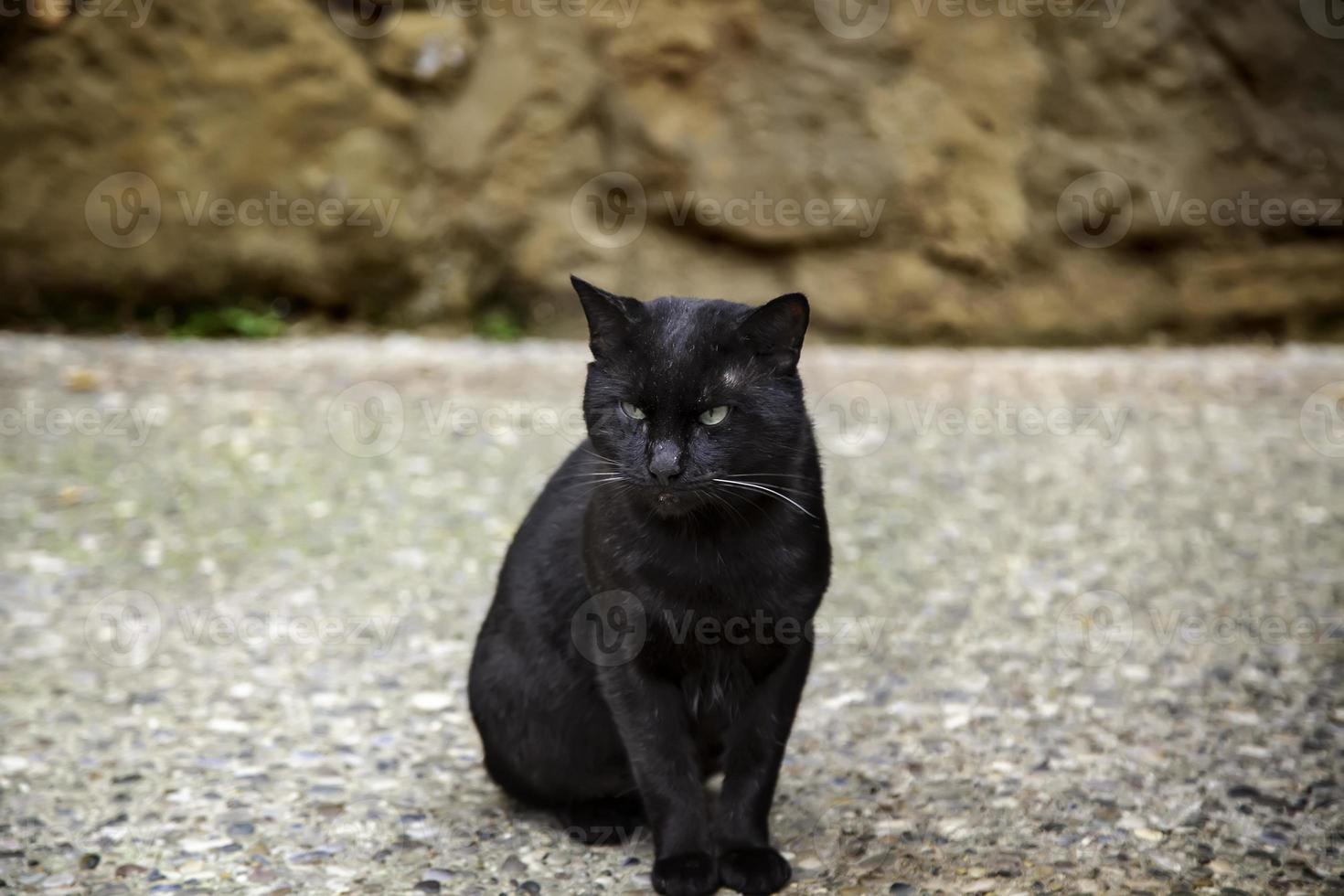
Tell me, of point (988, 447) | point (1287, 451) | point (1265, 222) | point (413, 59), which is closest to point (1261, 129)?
point (1265, 222)

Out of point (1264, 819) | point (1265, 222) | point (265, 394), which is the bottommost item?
point (1264, 819)

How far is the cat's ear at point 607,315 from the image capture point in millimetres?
2463

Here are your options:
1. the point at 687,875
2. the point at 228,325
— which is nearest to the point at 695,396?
the point at 687,875

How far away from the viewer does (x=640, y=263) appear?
7270mm

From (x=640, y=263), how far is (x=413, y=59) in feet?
5.46

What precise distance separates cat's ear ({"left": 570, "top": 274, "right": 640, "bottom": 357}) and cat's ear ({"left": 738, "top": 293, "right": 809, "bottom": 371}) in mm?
221

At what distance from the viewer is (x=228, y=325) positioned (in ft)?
22.9

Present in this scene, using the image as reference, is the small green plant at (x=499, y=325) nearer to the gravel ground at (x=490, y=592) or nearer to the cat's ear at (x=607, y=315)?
the gravel ground at (x=490, y=592)

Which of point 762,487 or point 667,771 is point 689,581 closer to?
point 762,487

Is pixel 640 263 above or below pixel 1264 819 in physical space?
above

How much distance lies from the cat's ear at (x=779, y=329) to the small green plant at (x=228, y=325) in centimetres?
510

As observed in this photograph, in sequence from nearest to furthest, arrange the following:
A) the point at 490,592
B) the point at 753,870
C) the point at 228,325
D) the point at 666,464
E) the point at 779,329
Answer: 1. the point at 666,464
2. the point at 779,329
3. the point at 753,870
4. the point at 490,592
5. the point at 228,325

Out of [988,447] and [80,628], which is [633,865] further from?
[988,447]

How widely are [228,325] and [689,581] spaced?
522 cm
